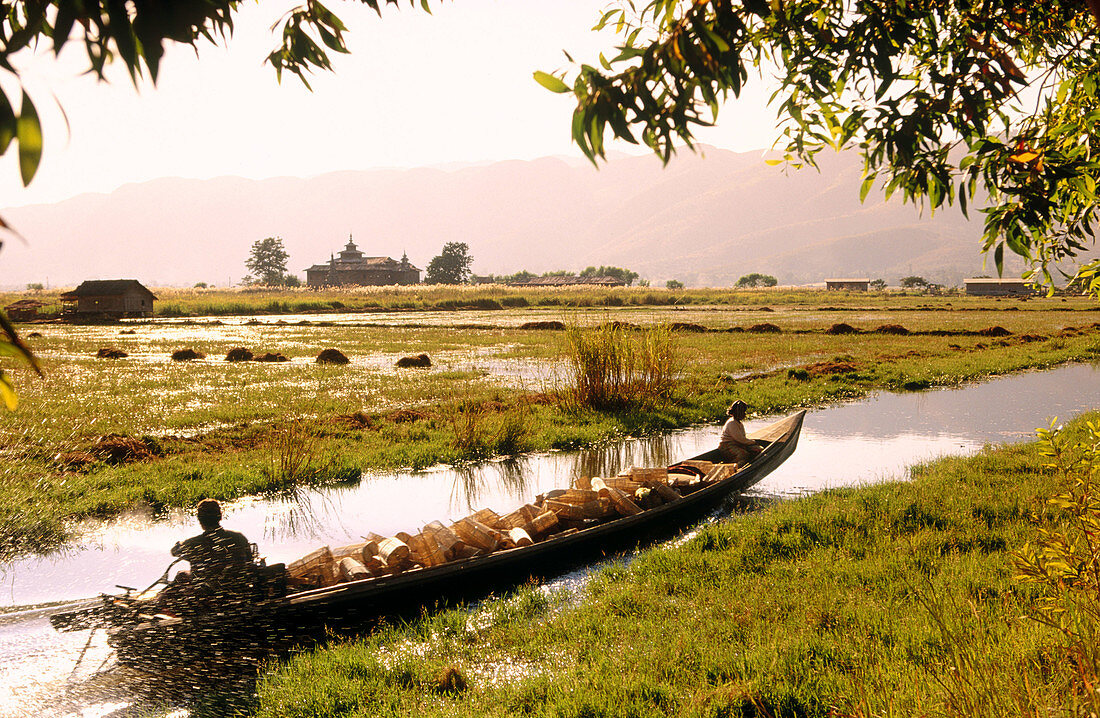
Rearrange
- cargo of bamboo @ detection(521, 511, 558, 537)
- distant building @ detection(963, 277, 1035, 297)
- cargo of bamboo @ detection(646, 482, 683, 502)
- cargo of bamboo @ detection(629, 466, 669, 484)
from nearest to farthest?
cargo of bamboo @ detection(521, 511, 558, 537)
cargo of bamboo @ detection(646, 482, 683, 502)
cargo of bamboo @ detection(629, 466, 669, 484)
distant building @ detection(963, 277, 1035, 297)

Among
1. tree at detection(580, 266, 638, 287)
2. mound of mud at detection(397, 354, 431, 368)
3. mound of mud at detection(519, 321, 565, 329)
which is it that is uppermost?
tree at detection(580, 266, 638, 287)

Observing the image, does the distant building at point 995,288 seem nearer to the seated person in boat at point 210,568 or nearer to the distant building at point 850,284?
the distant building at point 850,284

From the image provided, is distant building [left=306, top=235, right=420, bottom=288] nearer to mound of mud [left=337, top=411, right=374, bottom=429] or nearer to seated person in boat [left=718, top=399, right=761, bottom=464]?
mound of mud [left=337, top=411, right=374, bottom=429]

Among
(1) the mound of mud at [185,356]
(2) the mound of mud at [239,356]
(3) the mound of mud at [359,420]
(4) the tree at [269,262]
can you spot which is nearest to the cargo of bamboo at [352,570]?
(3) the mound of mud at [359,420]

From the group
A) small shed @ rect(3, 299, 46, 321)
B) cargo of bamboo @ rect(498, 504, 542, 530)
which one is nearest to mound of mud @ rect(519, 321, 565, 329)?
cargo of bamboo @ rect(498, 504, 542, 530)

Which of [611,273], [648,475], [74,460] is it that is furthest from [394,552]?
[611,273]

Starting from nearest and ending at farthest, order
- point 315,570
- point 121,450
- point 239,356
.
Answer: point 315,570
point 121,450
point 239,356

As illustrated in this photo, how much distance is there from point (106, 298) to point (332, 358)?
44.4m

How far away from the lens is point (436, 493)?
12281mm

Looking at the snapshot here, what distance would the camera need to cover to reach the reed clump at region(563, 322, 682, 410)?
1814 centimetres

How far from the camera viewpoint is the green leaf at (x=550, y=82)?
3121mm

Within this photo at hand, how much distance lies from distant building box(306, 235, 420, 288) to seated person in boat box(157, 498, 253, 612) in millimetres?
123141

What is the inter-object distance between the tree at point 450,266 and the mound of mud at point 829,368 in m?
118

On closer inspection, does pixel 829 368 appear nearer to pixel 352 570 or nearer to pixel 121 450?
pixel 121 450
